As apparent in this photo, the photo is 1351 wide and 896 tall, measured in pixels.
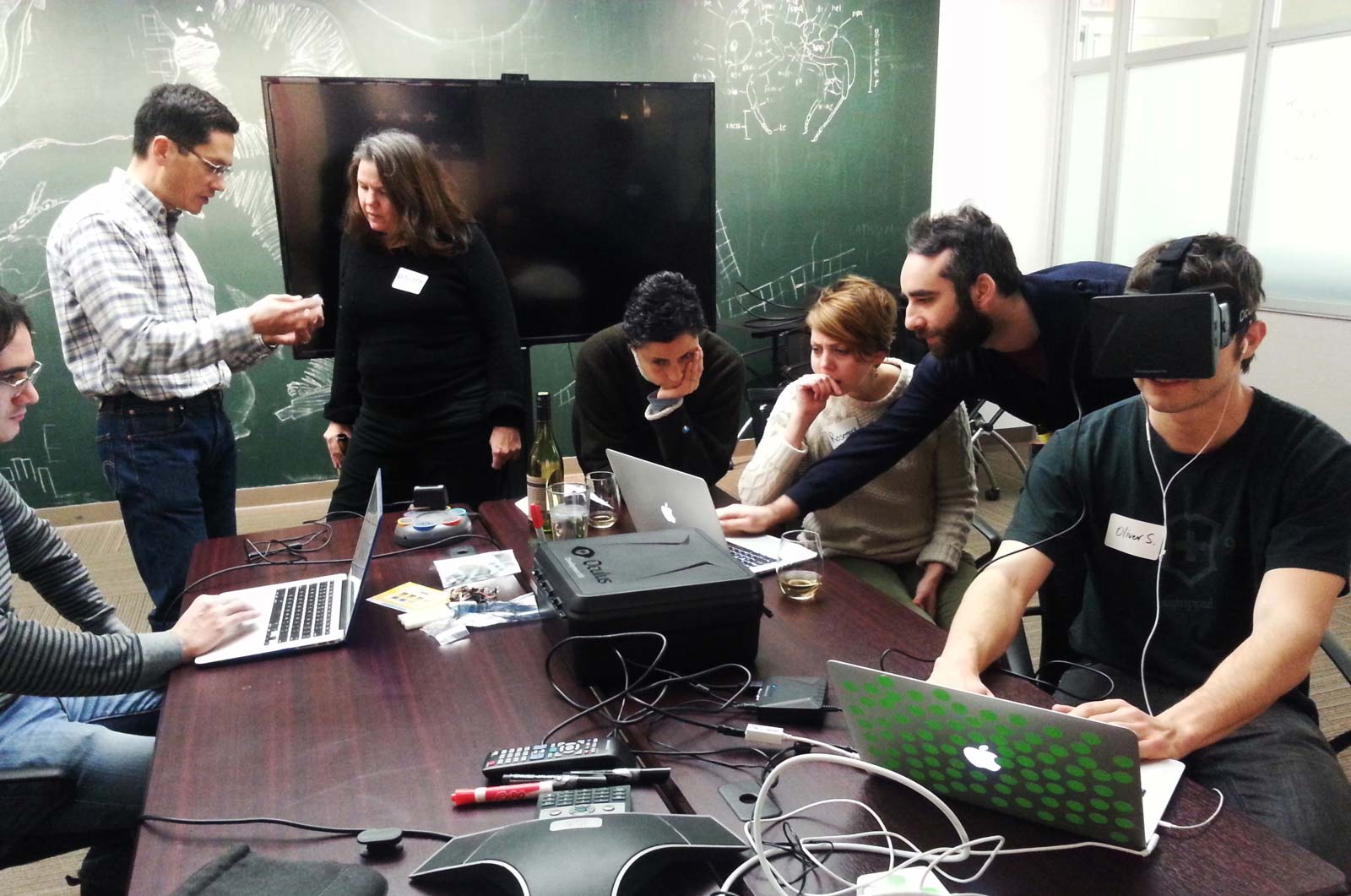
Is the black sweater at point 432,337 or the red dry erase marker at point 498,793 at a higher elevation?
the black sweater at point 432,337

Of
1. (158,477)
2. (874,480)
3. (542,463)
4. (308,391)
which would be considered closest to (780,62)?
(308,391)

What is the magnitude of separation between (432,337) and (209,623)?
4.00 ft

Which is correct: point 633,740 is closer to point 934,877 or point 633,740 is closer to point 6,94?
point 934,877

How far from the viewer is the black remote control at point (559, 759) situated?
3.56ft

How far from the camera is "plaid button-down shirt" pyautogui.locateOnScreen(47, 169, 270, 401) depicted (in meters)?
2.19

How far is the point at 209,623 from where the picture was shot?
4.73 ft

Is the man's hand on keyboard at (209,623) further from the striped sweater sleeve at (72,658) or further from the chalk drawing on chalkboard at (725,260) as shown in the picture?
the chalk drawing on chalkboard at (725,260)

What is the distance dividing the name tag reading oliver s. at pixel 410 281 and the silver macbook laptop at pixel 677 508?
0.91m

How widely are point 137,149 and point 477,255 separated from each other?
0.84 m

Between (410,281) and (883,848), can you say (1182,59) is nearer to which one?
(410,281)

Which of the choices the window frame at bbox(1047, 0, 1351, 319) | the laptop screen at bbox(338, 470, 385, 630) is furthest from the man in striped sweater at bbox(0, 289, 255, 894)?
the window frame at bbox(1047, 0, 1351, 319)

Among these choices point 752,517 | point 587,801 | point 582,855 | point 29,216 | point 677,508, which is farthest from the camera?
point 29,216

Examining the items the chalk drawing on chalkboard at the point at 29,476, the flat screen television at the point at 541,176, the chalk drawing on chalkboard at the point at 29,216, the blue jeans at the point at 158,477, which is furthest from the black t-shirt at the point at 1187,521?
the chalk drawing on chalkboard at the point at 29,476

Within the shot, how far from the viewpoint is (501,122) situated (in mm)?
3213
